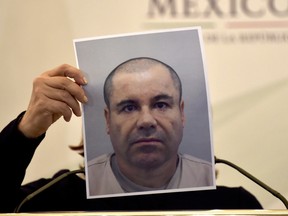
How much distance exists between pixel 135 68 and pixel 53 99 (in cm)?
13

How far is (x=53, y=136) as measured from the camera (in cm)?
93

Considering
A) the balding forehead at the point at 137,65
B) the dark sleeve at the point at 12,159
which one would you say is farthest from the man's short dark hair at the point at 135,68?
the dark sleeve at the point at 12,159

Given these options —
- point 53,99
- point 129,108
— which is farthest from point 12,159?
point 129,108

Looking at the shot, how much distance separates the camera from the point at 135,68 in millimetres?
587

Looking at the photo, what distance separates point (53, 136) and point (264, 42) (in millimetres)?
459

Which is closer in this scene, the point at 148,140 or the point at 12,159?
the point at 148,140

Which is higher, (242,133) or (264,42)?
(264,42)

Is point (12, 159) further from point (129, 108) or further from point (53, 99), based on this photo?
point (129, 108)

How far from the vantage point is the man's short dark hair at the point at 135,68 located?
0.58 meters

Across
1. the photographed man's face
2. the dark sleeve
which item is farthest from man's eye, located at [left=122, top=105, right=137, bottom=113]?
the dark sleeve

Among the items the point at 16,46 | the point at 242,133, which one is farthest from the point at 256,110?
the point at 16,46

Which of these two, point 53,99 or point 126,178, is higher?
point 53,99

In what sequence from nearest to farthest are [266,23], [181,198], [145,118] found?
[145,118], [181,198], [266,23]

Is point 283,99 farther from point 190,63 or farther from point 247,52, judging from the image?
point 190,63
